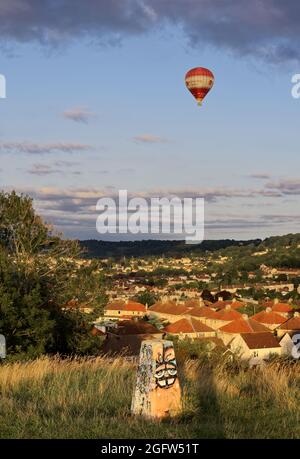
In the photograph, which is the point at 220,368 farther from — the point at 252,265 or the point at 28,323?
the point at 252,265

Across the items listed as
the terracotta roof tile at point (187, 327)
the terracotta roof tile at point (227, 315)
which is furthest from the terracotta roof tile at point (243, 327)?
→ the terracotta roof tile at point (227, 315)

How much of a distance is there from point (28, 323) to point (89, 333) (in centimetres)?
384

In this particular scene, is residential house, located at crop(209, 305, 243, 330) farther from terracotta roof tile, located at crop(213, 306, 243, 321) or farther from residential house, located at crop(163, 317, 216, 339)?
residential house, located at crop(163, 317, 216, 339)

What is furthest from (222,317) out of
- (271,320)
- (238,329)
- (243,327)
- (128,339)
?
(128,339)

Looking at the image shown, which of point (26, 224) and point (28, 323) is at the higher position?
point (26, 224)

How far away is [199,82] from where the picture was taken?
30859 millimetres

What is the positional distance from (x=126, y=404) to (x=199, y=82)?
84.7ft

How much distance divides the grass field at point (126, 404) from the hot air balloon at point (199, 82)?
2331cm

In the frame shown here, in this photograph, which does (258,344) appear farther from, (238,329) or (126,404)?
(126,404)

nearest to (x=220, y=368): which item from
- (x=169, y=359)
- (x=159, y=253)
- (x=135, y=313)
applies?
(x=169, y=359)

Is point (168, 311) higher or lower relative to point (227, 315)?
lower

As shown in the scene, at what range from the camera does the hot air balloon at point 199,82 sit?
3083 cm
